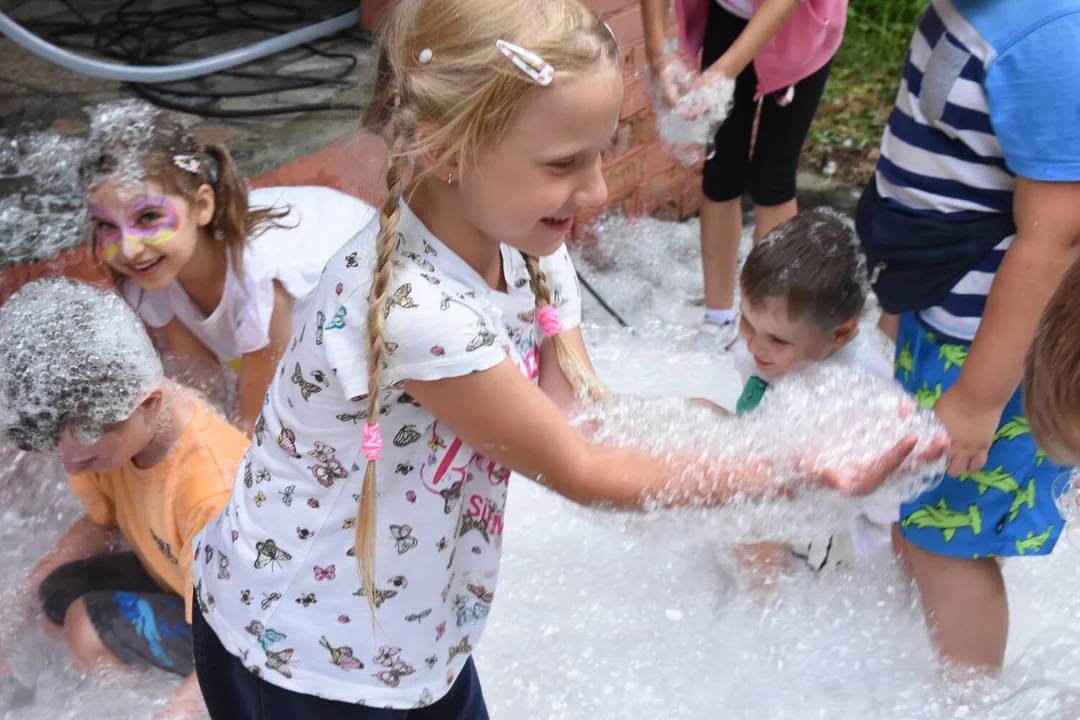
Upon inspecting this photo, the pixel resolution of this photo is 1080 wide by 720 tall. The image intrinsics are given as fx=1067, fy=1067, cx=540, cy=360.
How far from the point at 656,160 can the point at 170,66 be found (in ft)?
5.11

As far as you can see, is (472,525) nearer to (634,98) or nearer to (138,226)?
(138,226)

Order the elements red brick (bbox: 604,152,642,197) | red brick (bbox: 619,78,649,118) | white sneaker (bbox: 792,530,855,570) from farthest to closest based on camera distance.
Result: red brick (bbox: 604,152,642,197) < red brick (bbox: 619,78,649,118) < white sneaker (bbox: 792,530,855,570)

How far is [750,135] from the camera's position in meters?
2.83

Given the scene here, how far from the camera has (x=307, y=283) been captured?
2229mm

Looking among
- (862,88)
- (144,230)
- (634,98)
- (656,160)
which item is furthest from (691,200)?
(144,230)

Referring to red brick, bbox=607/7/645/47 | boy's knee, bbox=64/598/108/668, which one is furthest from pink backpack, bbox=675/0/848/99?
boy's knee, bbox=64/598/108/668

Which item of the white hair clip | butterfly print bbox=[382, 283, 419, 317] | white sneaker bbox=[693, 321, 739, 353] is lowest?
white sneaker bbox=[693, 321, 739, 353]

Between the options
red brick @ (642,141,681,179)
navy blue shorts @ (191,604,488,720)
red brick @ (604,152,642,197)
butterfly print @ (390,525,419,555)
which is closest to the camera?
butterfly print @ (390,525,419,555)

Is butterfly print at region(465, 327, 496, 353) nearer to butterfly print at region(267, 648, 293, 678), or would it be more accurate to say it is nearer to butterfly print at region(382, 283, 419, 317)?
butterfly print at region(382, 283, 419, 317)

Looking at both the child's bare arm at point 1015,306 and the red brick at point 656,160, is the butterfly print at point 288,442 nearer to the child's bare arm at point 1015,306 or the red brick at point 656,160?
the child's bare arm at point 1015,306

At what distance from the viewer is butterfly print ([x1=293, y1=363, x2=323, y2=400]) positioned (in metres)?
1.25

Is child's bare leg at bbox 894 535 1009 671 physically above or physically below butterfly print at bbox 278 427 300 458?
below

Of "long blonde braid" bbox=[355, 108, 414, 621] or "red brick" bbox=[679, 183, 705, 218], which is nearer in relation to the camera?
"long blonde braid" bbox=[355, 108, 414, 621]

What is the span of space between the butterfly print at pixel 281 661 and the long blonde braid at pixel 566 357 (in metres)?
0.51
